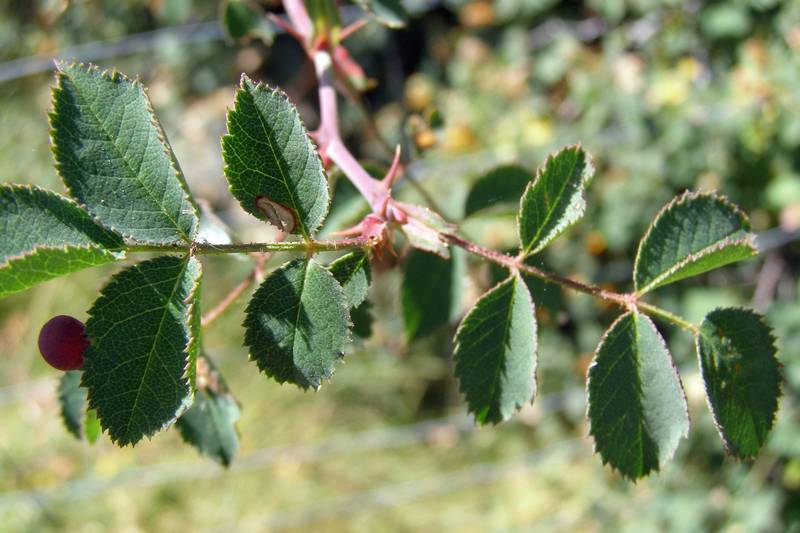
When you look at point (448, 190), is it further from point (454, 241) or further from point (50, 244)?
point (50, 244)

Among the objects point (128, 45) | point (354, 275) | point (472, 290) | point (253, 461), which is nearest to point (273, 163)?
point (354, 275)

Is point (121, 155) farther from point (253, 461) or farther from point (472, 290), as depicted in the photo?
point (253, 461)

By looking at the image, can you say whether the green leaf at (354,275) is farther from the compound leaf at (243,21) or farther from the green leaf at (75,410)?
the compound leaf at (243,21)

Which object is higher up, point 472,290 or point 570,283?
point 472,290

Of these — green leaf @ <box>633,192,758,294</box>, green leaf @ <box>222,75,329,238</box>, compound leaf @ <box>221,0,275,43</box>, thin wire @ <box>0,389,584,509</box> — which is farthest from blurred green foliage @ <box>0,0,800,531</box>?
green leaf @ <box>222,75,329,238</box>

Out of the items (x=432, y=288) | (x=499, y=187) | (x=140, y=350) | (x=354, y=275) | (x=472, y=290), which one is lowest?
(x=140, y=350)

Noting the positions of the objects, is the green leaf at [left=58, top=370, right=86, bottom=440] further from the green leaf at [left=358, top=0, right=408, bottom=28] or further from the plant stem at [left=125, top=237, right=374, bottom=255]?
the green leaf at [left=358, top=0, right=408, bottom=28]

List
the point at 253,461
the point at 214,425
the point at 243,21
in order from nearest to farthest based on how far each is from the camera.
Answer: the point at 214,425 → the point at 243,21 → the point at 253,461
